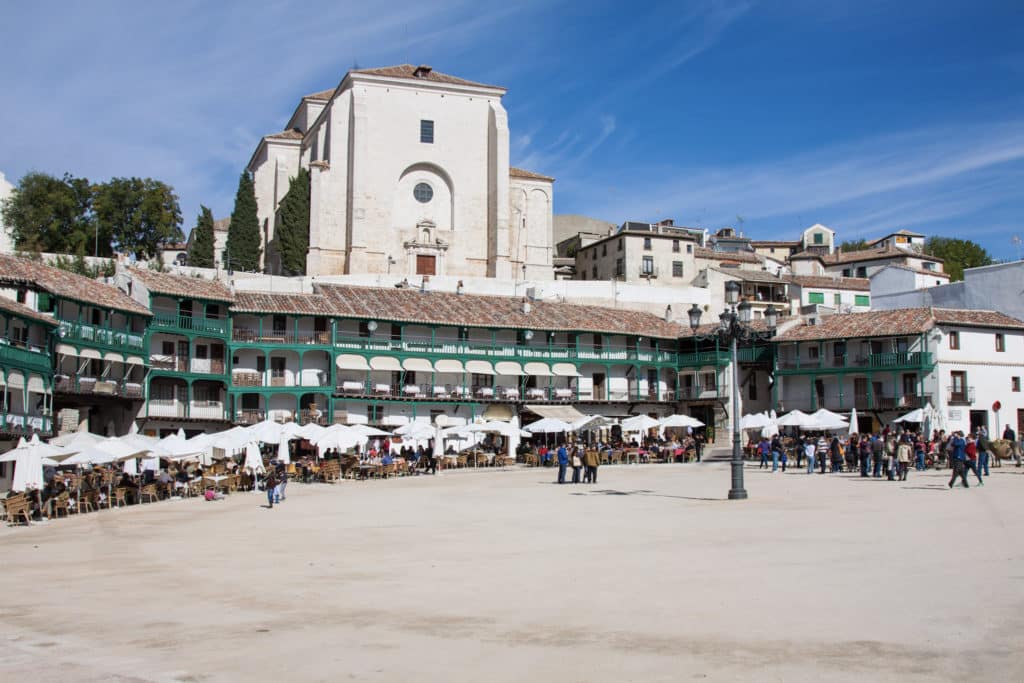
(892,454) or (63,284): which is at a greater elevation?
(63,284)

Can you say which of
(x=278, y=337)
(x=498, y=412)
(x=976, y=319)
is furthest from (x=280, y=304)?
(x=976, y=319)

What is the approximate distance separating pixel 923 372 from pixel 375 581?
43070 mm

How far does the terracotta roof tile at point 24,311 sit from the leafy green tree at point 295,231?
2953cm

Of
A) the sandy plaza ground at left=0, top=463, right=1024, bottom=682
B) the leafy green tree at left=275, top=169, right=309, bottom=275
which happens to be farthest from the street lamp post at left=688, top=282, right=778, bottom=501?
the leafy green tree at left=275, top=169, right=309, bottom=275

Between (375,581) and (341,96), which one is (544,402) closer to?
(341,96)

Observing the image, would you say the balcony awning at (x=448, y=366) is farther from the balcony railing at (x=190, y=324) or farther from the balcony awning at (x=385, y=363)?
the balcony railing at (x=190, y=324)

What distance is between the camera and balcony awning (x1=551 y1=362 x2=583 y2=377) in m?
55.2

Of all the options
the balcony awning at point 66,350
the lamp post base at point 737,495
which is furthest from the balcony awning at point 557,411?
the lamp post base at point 737,495

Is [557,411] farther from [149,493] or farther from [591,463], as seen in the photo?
[149,493]

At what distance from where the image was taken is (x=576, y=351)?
184 ft

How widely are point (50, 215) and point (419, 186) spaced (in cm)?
2329

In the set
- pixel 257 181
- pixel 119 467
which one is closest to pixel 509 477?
pixel 119 467

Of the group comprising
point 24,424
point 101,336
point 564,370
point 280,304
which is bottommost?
point 24,424

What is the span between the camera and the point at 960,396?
50.0 metres
